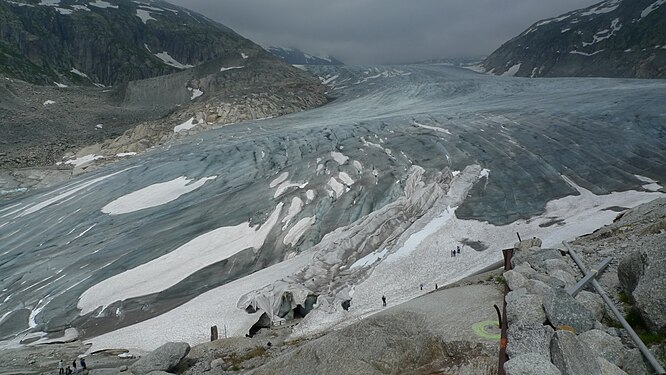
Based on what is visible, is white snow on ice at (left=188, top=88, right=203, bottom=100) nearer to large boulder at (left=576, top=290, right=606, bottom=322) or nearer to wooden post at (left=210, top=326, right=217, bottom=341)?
wooden post at (left=210, top=326, right=217, bottom=341)

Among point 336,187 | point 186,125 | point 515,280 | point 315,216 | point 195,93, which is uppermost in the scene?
point 195,93

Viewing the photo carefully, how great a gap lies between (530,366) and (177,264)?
70.5 ft

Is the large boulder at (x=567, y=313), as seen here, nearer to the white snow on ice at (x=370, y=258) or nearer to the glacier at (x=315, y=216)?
Answer: the glacier at (x=315, y=216)

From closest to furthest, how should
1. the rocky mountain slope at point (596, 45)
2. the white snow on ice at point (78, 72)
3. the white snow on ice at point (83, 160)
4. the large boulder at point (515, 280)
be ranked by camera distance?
the large boulder at point (515, 280) < the white snow on ice at point (83, 160) < the rocky mountain slope at point (596, 45) < the white snow on ice at point (78, 72)

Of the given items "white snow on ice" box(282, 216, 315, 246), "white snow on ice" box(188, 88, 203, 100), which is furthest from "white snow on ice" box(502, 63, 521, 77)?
"white snow on ice" box(282, 216, 315, 246)

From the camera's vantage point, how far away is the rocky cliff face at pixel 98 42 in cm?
13538

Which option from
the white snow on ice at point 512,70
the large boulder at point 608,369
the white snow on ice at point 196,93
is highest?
the white snow on ice at point 512,70

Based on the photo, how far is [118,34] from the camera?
503ft

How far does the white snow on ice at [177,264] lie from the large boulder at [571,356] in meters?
19.7

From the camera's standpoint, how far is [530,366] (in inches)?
225

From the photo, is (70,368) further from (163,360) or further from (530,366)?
(530,366)

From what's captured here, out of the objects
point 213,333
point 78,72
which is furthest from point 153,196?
point 78,72

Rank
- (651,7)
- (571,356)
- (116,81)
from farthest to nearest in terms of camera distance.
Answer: (116,81) → (651,7) → (571,356)

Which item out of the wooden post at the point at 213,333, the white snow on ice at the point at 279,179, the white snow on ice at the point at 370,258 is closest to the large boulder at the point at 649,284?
the white snow on ice at the point at 370,258
